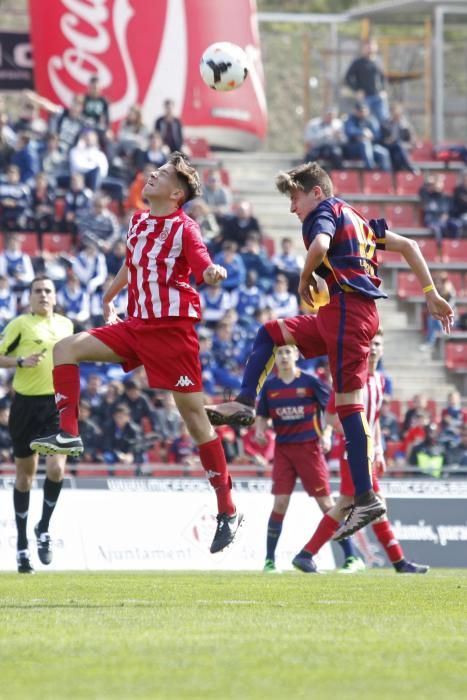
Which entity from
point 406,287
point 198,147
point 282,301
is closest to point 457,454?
point 282,301

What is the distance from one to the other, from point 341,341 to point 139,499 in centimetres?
762

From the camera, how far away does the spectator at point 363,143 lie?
91.2 ft

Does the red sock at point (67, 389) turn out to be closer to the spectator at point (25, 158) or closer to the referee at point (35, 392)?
the referee at point (35, 392)

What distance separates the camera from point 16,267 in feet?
69.8

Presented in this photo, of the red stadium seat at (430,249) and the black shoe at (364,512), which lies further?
the red stadium seat at (430,249)

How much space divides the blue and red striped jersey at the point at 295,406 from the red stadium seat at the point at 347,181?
13.0 metres

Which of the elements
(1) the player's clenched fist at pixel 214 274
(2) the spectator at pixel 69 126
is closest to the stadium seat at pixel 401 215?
(2) the spectator at pixel 69 126

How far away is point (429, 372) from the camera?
24984mm

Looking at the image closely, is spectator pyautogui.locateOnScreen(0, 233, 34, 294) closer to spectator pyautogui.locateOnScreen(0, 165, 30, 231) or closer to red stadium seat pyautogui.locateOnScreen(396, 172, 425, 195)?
spectator pyautogui.locateOnScreen(0, 165, 30, 231)

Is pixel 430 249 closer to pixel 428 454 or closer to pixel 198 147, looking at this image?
pixel 198 147

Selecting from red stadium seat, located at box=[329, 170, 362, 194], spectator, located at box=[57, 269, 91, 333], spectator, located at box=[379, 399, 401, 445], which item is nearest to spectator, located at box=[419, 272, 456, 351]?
red stadium seat, located at box=[329, 170, 362, 194]

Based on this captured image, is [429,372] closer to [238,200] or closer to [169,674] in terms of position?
[238,200]

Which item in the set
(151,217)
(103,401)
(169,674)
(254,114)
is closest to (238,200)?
(254,114)

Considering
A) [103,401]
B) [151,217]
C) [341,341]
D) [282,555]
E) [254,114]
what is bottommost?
[282,555]
